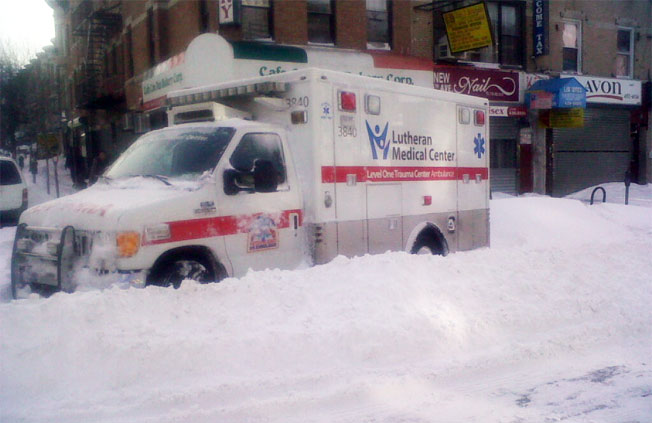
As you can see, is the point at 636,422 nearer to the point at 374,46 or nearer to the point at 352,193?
the point at 352,193

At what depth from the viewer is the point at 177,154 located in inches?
281

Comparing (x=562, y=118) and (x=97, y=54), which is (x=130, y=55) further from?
(x=562, y=118)

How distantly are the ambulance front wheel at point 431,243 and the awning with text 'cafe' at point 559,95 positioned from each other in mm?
15074

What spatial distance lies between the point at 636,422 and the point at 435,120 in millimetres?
5833

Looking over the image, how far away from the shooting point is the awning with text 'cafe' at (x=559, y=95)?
2261cm

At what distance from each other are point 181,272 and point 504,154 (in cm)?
1953

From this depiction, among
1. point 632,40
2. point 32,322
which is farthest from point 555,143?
point 32,322

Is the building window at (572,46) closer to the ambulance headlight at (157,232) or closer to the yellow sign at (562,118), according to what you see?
the yellow sign at (562,118)

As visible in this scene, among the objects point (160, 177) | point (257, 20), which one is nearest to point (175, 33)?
point (257, 20)

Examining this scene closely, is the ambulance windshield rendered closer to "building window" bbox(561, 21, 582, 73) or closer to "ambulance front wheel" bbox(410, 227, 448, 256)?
"ambulance front wheel" bbox(410, 227, 448, 256)

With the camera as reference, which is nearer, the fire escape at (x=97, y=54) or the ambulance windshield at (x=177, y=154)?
the ambulance windshield at (x=177, y=154)

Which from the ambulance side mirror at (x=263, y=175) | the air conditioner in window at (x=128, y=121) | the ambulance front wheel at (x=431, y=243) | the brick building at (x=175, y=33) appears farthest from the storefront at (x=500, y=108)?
the ambulance side mirror at (x=263, y=175)

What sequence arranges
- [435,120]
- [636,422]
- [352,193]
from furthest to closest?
[435,120], [352,193], [636,422]

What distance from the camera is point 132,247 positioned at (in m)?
5.89
